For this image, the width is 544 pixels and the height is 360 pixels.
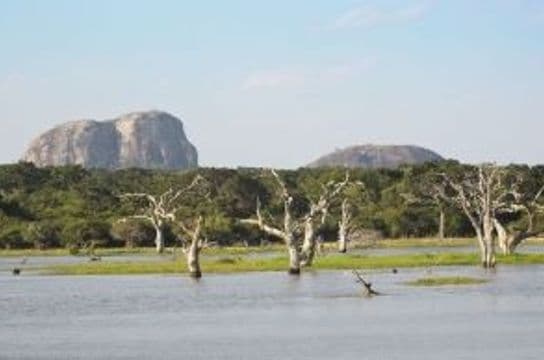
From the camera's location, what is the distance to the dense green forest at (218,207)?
13438cm

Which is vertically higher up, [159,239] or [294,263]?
[159,239]

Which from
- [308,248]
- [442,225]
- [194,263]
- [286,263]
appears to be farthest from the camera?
[442,225]

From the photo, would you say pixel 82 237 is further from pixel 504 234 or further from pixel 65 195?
pixel 504 234

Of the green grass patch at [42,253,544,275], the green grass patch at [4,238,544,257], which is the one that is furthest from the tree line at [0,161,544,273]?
the green grass patch at [42,253,544,275]

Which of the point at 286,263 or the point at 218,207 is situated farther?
the point at 218,207

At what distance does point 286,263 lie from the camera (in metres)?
86.9

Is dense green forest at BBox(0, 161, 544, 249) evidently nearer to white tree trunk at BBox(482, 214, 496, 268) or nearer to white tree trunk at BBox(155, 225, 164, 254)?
white tree trunk at BBox(155, 225, 164, 254)

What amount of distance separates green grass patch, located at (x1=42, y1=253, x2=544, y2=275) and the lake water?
9.87 m

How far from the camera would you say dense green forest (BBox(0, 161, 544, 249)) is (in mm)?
134375

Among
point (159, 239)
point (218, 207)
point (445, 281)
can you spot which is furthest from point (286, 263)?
point (218, 207)

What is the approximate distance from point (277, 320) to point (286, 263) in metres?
40.7

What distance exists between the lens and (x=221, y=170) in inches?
7072

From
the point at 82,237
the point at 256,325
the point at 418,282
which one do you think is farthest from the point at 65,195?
the point at 256,325

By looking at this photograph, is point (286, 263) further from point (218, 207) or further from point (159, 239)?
point (218, 207)
